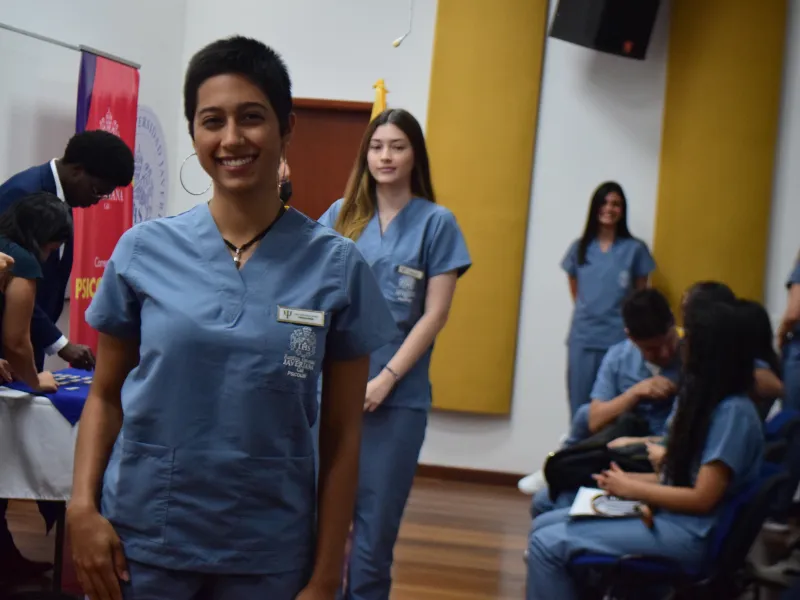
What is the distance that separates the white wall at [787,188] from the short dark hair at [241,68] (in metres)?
4.52

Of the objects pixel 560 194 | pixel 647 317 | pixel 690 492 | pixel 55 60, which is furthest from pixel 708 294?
pixel 55 60

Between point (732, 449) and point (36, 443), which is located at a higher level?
point (732, 449)

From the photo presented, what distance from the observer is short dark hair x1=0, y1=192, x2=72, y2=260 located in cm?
270

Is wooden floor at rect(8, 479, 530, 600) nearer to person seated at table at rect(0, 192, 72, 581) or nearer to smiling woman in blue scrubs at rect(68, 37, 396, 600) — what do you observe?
person seated at table at rect(0, 192, 72, 581)

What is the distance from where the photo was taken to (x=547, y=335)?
17.9ft

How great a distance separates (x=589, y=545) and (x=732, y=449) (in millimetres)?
424

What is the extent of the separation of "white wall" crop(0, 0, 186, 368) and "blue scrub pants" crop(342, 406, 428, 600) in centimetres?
264

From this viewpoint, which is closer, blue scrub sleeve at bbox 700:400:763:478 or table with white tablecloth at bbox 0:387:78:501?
blue scrub sleeve at bbox 700:400:763:478

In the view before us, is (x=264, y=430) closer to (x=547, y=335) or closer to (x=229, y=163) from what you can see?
(x=229, y=163)

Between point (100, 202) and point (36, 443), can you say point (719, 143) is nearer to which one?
point (100, 202)

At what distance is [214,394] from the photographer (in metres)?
1.19

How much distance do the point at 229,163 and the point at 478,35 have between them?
4.46 meters

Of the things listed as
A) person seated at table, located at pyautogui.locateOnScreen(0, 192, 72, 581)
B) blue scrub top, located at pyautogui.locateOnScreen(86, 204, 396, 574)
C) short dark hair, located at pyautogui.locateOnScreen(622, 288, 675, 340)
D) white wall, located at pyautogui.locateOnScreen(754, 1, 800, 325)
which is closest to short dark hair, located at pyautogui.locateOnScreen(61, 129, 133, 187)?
person seated at table, located at pyautogui.locateOnScreen(0, 192, 72, 581)

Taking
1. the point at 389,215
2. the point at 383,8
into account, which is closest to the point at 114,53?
the point at 383,8
